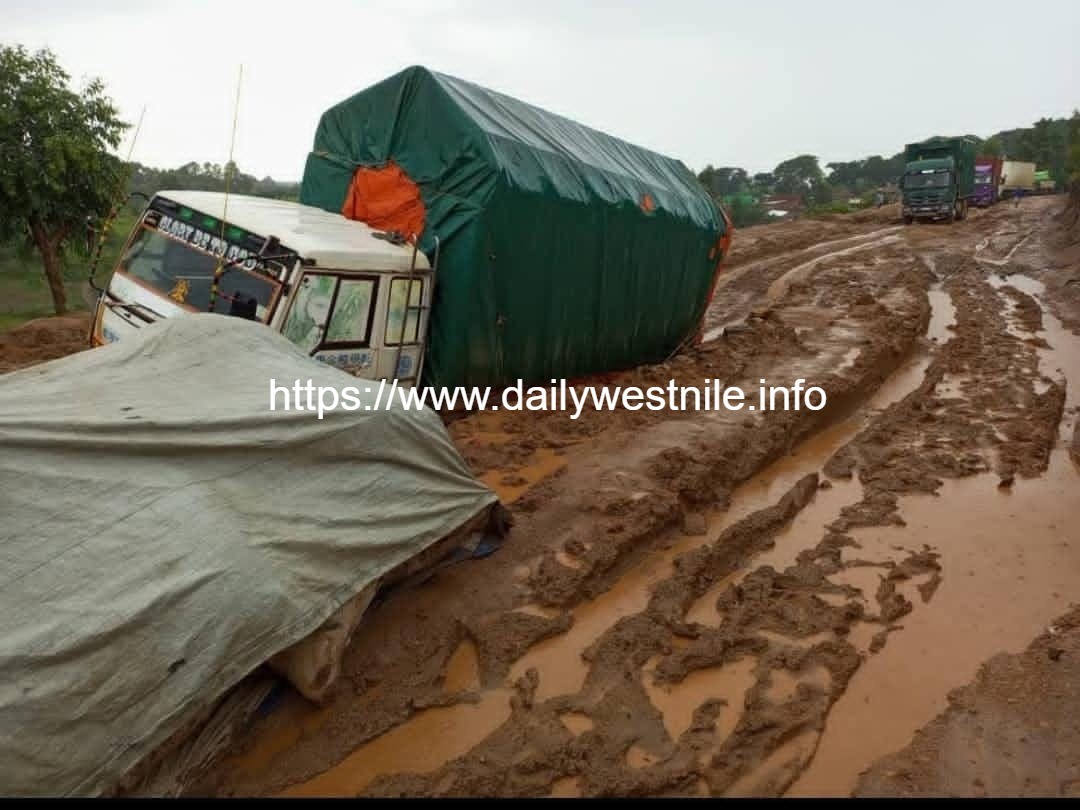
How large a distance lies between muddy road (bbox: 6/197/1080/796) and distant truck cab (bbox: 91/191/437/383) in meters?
1.33

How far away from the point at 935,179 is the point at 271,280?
27633 mm

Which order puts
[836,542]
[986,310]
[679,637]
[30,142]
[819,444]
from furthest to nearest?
[986,310] → [30,142] → [819,444] → [836,542] → [679,637]

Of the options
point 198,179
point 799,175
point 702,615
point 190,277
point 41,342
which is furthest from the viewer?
point 799,175

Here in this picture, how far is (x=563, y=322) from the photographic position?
326 inches

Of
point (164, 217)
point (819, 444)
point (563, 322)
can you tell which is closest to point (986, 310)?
point (819, 444)

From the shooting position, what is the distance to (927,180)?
89.2 ft

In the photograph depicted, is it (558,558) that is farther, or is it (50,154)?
(50,154)

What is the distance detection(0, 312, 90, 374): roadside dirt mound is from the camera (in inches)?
345

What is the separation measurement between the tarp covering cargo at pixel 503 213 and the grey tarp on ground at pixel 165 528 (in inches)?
118

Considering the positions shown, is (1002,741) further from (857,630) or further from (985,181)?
(985,181)

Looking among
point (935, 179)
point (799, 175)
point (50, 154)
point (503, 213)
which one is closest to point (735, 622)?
point (503, 213)

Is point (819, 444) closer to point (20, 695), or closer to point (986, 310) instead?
point (20, 695)

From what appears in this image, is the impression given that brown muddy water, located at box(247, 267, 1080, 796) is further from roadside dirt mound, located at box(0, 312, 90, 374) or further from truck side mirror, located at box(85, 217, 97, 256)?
truck side mirror, located at box(85, 217, 97, 256)

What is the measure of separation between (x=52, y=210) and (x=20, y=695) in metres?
11.2
